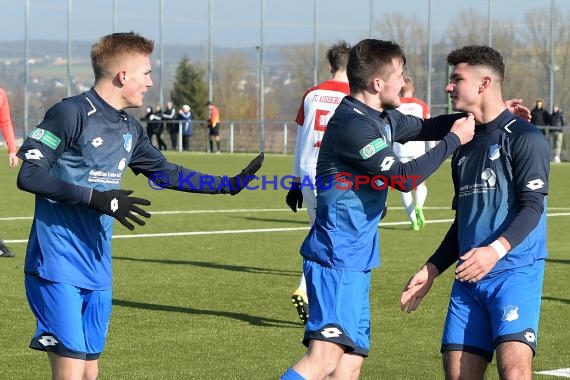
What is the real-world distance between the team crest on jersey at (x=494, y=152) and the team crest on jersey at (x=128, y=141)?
1889 millimetres

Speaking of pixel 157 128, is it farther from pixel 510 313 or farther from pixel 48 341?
pixel 510 313

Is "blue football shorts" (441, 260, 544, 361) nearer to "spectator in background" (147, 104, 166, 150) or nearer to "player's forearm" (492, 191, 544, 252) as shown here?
"player's forearm" (492, 191, 544, 252)

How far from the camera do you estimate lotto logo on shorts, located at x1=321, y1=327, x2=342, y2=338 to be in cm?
616

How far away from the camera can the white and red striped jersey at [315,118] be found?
34.1ft

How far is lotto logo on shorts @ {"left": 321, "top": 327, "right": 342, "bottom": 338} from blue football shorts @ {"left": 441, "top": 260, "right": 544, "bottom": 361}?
58cm

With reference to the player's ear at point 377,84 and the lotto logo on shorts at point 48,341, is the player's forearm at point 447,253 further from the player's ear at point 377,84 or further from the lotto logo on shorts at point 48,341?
the lotto logo on shorts at point 48,341

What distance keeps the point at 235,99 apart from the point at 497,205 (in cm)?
7204

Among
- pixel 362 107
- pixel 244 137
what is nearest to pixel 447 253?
pixel 362 107

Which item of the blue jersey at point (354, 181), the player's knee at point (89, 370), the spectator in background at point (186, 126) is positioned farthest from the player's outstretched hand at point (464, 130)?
the spectator in background at point (186, 126)

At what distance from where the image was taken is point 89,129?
606 centimetres

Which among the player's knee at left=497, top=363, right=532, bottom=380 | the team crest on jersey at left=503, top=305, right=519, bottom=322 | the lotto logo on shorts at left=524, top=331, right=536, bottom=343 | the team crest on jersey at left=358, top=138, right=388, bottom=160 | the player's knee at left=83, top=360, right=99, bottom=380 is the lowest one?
the player's knee at left=83, top=360, right=99, bottom=380

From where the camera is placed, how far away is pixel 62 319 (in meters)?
5.95

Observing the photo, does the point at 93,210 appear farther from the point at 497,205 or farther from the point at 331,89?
the point at 331,89

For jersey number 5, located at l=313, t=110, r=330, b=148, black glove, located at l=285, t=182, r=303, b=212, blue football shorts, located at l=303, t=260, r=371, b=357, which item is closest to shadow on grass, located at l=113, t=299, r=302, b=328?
black glove, located at l=285, t=182, r=303, b=212
